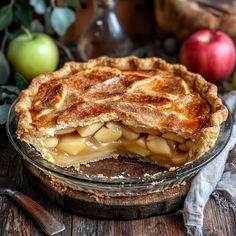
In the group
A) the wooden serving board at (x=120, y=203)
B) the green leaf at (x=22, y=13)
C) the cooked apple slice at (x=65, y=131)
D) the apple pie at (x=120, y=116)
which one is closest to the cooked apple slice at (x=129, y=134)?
the apple pie at (x=120, y=116)

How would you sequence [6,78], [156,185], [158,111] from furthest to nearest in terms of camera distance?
[6,78] < [158,111] < [156,185]

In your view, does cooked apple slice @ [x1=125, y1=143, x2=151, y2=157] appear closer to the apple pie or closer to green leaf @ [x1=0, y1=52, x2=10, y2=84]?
the apple pie

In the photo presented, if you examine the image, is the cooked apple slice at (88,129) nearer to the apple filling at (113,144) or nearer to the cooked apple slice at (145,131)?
the apple filling at (113,144)

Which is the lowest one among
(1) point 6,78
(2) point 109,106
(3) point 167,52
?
(3) point 167,52

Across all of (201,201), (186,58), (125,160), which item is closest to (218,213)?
(201,201)

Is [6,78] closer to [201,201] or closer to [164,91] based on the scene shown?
A: [164,91]

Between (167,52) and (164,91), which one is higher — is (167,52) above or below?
below

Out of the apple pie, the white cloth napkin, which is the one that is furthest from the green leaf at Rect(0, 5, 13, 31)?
the white cloth napkin
